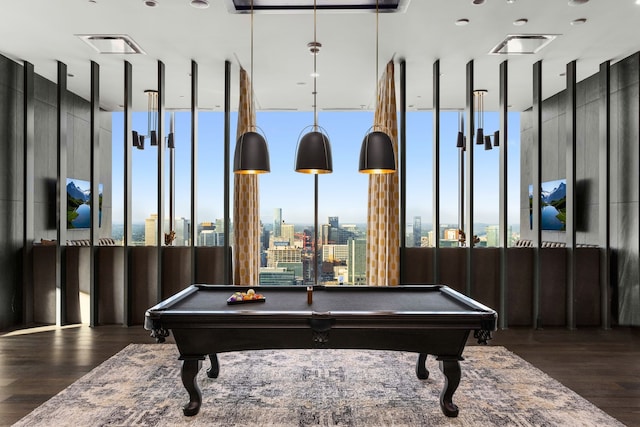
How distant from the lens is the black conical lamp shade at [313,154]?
131 inches

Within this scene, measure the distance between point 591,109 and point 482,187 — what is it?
2247mm

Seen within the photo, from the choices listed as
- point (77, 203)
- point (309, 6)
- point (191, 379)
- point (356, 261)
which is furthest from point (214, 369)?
point (77, 203)

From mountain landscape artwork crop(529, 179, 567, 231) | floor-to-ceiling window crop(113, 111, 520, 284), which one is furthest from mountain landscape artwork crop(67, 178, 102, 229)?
mountain landscape artwork crop(529, 179, 567, 231)

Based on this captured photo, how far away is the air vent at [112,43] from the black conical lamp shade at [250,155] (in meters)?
2.79

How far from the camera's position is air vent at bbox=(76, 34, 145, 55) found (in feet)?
17.0

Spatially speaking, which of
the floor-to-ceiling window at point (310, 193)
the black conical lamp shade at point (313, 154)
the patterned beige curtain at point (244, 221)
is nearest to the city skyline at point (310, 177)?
the floor-to-ceiling window at point (310, 193)

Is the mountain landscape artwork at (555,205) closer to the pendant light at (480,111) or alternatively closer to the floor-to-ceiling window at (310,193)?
the floor-to-ceiling window at (310,193)

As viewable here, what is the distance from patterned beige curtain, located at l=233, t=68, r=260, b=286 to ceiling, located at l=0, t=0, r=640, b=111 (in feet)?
2.36

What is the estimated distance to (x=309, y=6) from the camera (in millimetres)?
4523

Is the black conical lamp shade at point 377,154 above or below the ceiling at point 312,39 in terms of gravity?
below

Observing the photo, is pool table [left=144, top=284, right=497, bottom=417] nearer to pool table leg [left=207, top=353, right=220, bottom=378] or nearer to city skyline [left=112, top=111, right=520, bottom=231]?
pool table leg [left=207, top=353, right=220, bottom=378]

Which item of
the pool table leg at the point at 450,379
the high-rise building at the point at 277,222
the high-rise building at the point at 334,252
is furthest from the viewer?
the high-rise building at the point at 277,222

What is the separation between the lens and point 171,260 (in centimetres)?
615

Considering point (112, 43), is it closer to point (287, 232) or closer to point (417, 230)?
point (287, 232)
